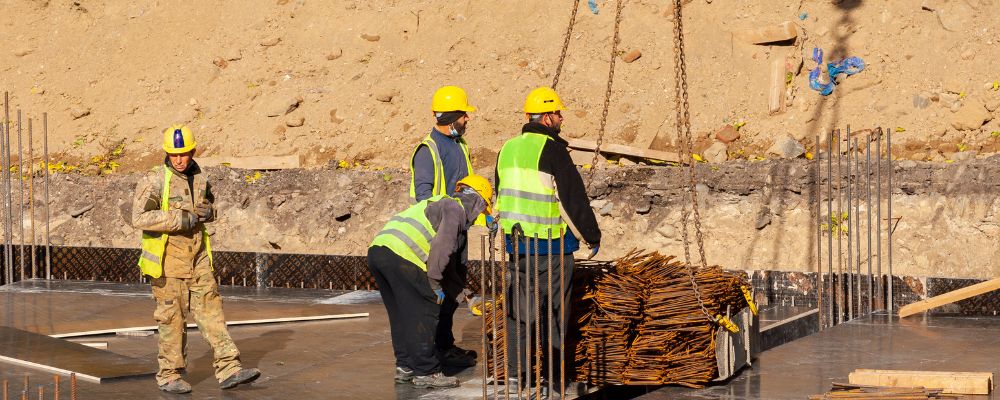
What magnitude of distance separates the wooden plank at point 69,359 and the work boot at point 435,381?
1860 millimetres

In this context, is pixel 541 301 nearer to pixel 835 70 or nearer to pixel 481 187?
pixel 481 187

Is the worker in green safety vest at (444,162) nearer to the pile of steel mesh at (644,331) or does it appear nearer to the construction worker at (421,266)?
the construction worker at (421,266)

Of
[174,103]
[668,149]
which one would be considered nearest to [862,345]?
[668,149]

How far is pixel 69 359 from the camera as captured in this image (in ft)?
28.7

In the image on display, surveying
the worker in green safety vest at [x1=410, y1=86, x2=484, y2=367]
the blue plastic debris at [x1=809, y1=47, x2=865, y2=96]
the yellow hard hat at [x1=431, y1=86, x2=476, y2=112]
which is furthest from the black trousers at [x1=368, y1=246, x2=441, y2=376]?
the blue plastic debris at [x1=809, y1=47, x2=865, y2=96]

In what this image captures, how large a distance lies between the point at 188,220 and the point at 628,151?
11.6 meters

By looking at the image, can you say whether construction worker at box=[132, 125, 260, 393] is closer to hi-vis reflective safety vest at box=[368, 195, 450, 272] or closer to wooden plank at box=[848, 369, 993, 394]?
hi-vis reflective safety vest at box=[368, 195, 450, 272]

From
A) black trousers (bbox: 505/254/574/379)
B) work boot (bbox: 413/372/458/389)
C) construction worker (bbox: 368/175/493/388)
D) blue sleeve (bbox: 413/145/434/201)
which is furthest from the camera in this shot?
blue sleeve (bbox: 413/145/434/201)

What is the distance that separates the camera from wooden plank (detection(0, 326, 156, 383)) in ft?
27.5

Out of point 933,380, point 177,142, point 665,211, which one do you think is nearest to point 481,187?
point 177,142

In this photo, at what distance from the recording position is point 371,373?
27.9 ft

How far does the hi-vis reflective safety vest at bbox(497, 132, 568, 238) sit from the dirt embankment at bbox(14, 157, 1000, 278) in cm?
842

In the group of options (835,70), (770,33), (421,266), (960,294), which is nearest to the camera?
(421,266)

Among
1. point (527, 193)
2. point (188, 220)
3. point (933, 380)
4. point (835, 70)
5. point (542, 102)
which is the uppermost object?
point (835, 70)
